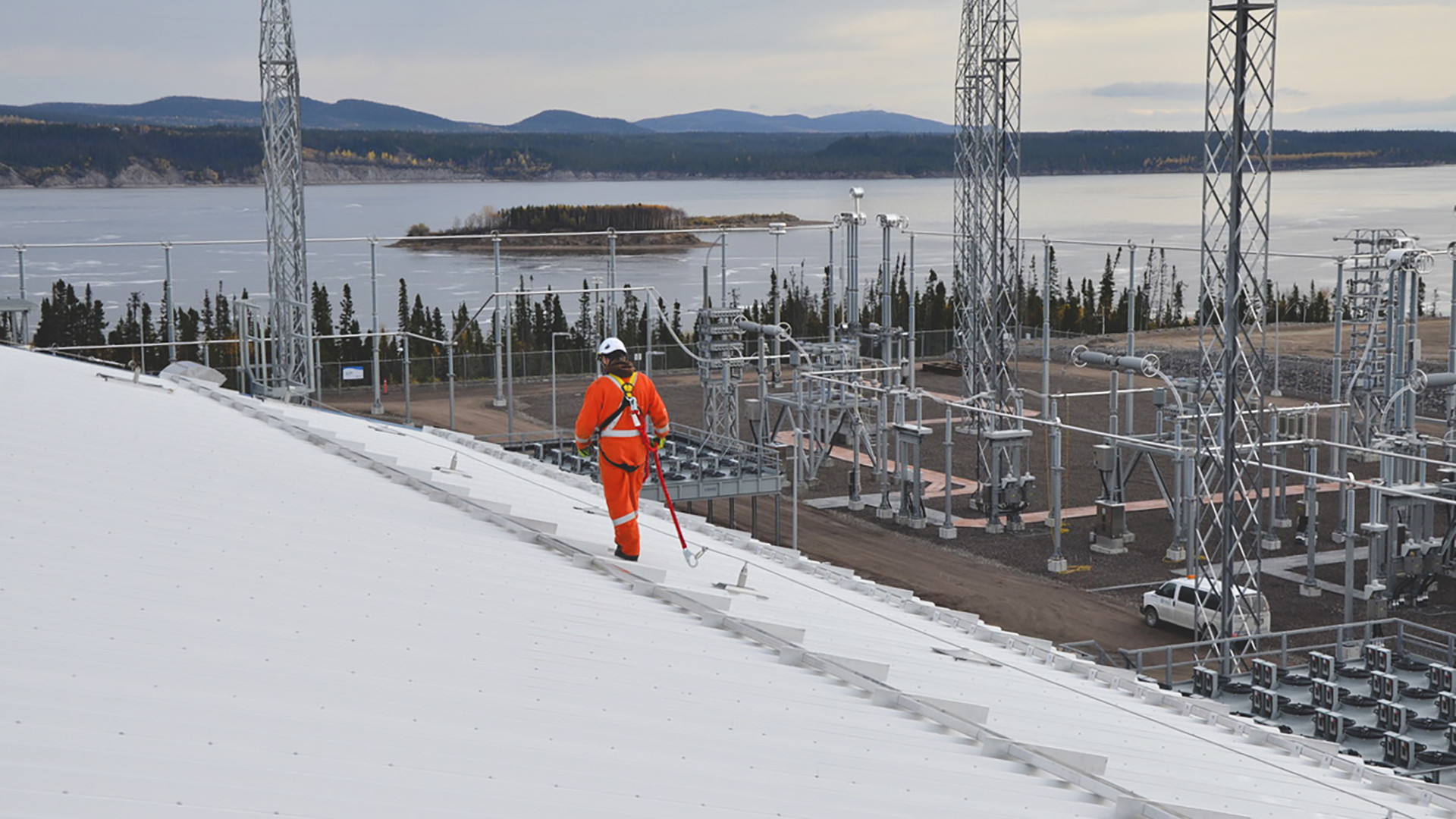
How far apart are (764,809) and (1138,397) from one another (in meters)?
41.8

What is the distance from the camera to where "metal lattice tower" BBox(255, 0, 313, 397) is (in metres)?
29.3

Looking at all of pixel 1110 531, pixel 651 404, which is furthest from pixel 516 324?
pixel 651 404

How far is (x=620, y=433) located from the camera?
1009cm

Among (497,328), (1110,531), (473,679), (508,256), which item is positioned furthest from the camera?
(508,256)

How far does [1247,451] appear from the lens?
800 inches

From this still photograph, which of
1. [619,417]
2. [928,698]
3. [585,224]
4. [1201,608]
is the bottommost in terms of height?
[1201,608]

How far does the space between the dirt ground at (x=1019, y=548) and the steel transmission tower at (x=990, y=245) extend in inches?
50.3

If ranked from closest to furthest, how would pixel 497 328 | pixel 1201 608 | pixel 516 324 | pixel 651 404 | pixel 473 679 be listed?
pixel 473 679, pixel 651 404, pixel 1201 608, pixel 497 328, pixel 516 324

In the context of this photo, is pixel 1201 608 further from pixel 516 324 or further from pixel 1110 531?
pixel 516 324

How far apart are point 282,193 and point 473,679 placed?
83.8 feet

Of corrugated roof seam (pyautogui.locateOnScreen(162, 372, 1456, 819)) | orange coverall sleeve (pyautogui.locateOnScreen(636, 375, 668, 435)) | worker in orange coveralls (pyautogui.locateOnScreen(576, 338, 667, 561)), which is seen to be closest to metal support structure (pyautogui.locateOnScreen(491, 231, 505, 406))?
corrugated roof seam (pyautogui.locateOnScreen(162, 372, 1456, 819))

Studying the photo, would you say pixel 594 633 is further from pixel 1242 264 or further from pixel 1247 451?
pixel 1247 451

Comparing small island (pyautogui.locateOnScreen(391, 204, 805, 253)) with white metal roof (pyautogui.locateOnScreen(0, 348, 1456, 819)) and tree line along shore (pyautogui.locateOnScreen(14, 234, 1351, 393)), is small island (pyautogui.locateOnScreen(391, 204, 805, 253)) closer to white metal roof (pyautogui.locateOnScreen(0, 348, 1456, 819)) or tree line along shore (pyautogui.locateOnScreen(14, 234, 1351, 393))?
tree line along shore (pyautogui.locateOnScreen(14, 234, 1351, 393))

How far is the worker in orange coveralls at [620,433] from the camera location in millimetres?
10016
